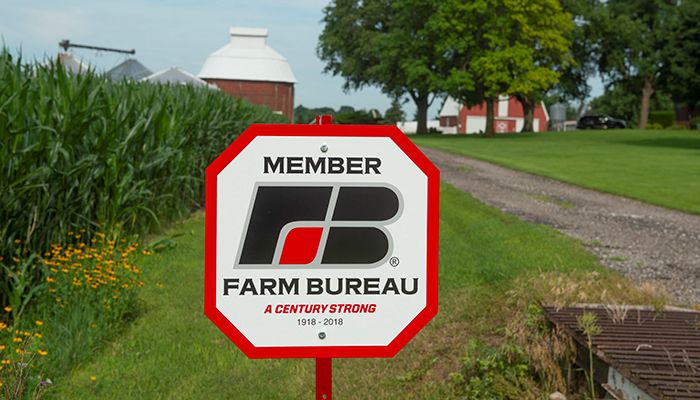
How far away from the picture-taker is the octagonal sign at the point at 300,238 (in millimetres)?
2396

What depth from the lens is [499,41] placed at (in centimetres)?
5172

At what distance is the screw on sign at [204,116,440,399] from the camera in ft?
7.86

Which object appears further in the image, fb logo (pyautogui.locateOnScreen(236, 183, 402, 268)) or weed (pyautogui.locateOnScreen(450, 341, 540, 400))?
weed (pyautogui.locateOnScreen(450, 341, 540, 400))

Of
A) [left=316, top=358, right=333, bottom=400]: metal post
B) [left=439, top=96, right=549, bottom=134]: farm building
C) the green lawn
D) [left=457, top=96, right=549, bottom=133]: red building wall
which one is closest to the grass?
[left=316, top=358, right=333, bottom=400]: metal post

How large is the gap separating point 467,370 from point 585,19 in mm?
64948

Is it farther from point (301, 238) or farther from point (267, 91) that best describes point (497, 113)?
point (301, 238)

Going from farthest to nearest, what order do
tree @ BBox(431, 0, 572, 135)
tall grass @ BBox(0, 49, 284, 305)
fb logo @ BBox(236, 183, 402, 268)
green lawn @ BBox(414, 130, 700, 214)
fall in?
tree @ BBox(431, 0, 572, 135) < green lawn @ BBox(414, 130, 700, 214) < tall grass @ BBox(0, 49, 284, 305) < fb logo @ BBox(236, 183, 402, 268)

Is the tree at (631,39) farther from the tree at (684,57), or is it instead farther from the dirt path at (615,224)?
the dirt path at (615,224)

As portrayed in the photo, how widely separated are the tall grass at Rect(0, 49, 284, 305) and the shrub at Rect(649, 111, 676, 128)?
235 ft

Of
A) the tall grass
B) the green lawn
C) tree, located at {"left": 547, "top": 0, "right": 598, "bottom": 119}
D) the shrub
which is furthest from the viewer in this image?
the shrub

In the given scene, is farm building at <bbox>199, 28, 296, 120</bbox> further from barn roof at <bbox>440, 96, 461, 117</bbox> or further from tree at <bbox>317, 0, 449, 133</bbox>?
barn roof at <bbox>440, 96, 461, 117</bbox>

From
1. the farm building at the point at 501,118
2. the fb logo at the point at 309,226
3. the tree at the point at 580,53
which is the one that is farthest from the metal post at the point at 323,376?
the farm building at the point at 501,118

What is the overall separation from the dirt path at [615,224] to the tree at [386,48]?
34.7 metres

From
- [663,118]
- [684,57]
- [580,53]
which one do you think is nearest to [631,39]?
[580,53]
